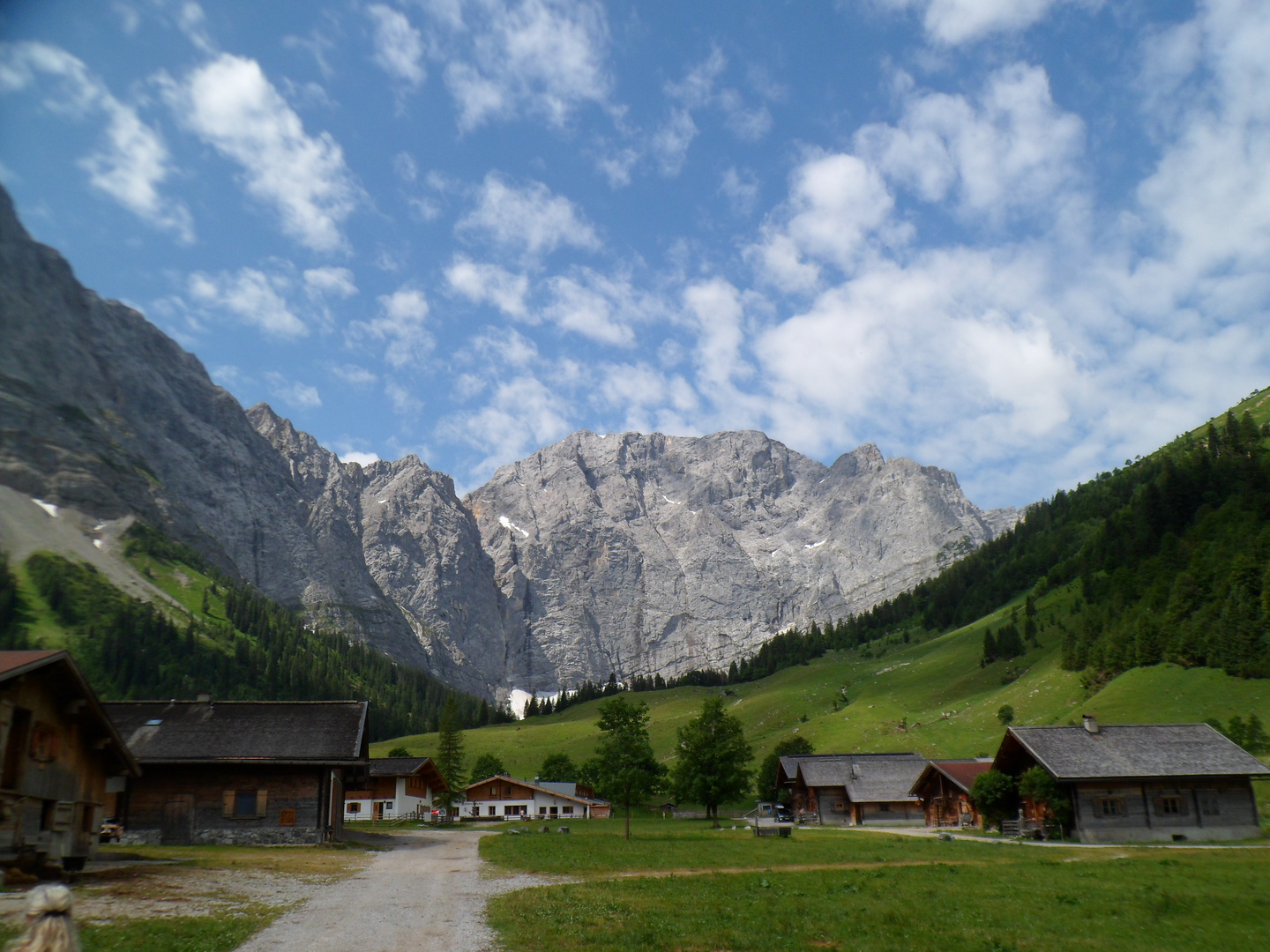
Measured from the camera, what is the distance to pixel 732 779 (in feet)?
244

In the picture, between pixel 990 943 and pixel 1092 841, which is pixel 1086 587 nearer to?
pixel 1092 841

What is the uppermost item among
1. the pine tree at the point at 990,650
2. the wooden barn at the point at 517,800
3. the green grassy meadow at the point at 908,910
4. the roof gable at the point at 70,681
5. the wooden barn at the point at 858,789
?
the pine tree at the point at 990,650

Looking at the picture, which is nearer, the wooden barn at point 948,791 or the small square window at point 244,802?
A: the small square window at point 244,802

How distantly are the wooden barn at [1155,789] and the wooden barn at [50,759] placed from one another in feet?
162

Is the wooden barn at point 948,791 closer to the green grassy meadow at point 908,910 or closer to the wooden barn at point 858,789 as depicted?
the wooden barn at point 858,789

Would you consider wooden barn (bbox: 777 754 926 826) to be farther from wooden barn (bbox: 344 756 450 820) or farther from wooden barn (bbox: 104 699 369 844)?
A: wooden barn (bbox: 104 699 369 844)

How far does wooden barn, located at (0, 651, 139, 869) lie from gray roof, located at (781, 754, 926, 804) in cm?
6583

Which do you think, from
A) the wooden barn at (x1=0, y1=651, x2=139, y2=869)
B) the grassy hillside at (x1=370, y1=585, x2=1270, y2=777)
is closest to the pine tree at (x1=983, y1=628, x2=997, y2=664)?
the grassy hillside at (x1=370, y1=585, x2=1270, y2=777)

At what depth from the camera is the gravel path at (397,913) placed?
15.6 m

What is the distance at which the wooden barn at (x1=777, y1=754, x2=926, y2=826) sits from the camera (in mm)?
77250

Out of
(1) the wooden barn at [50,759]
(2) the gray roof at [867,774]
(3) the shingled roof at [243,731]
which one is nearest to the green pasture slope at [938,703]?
(2) the gray roof at [867,774]

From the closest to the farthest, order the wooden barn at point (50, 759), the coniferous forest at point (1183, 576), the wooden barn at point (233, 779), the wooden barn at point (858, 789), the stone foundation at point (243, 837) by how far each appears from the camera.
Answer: the wooden barn at point (50, 759) → the stone foundation at point (243, 837) → the wooden barn at point (233, 779) → the wooden barn at point (858, 789) → the coniferous forest at point (1183, 576)

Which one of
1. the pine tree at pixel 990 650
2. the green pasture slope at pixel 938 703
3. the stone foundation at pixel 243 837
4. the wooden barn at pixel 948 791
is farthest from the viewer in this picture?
the pine tree at pixel 990 650

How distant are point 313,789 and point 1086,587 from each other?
138 metres
